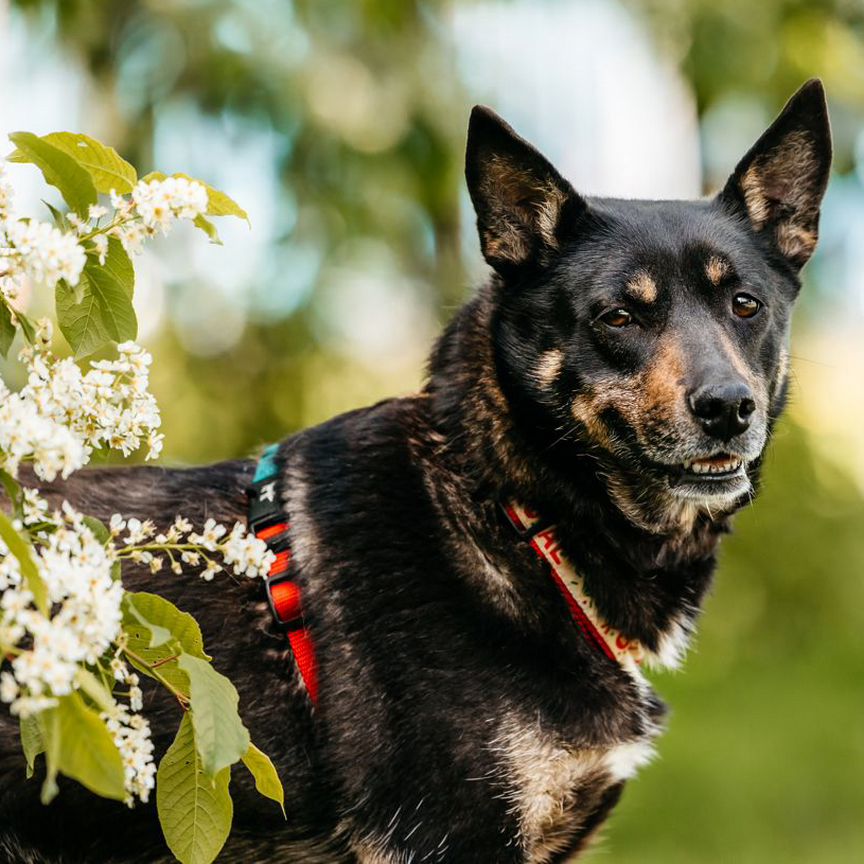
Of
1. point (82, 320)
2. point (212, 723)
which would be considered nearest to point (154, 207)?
point (82, 320)

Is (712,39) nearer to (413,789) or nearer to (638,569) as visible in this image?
(638,569)

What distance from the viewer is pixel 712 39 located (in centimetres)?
988

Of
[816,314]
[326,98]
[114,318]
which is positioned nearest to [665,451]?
[114,318]

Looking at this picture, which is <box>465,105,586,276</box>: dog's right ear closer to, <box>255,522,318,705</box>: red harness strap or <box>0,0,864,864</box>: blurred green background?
<box>255,522,318,705</box>: red harness strap

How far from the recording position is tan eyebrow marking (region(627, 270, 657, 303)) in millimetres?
2947

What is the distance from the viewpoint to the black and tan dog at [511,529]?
106 inches

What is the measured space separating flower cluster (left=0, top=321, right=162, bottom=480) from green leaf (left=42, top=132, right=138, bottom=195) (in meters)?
0.26

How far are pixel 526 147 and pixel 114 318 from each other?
1.29 m

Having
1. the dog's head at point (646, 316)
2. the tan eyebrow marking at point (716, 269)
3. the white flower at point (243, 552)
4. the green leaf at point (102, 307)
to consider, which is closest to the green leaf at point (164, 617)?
the white flower at point (243, 552)

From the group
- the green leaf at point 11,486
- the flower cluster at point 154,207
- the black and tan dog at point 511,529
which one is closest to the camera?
the green leaf at point 11,486

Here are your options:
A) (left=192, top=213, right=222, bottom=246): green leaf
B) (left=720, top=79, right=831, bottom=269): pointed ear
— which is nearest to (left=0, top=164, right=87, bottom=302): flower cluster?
(left=192, top=213, right=222, bottom=246): green leaf

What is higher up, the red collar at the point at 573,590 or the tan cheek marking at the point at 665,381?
the tan cheek marking at the point at 665,381

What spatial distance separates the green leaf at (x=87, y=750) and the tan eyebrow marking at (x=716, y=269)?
188cm

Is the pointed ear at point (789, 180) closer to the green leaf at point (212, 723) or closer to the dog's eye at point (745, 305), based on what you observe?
the dog's eye at point (745, 305)
